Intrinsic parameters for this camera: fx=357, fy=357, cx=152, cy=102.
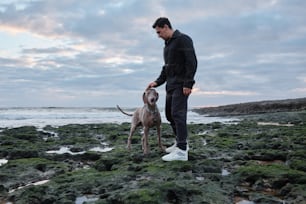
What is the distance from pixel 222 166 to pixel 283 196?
185 centimetres

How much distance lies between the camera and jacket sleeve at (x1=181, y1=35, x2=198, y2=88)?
6344mm

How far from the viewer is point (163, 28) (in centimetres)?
658

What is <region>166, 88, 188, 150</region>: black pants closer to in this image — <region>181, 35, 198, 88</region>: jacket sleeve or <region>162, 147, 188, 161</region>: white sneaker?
<region>162, 147, 188, 161</region>: white sneaker

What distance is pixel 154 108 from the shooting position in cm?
735

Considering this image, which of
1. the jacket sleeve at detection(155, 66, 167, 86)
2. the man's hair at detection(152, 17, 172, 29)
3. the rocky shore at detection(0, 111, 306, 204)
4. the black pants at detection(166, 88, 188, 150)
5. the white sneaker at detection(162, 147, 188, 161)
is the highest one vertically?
the man's hair at detection(152, 17, 172, 29)

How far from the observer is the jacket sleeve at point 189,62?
634 cm

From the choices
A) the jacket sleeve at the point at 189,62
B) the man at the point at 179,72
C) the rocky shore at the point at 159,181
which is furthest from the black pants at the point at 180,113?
the rocky shore at the point at 159,181

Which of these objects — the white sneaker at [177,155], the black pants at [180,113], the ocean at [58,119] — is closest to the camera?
the white sneaker at [177,155]

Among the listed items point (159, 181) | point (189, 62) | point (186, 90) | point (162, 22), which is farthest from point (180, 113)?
point (159, 181)

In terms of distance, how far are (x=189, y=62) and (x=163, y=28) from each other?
83cm

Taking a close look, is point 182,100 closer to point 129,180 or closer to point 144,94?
point 144,94

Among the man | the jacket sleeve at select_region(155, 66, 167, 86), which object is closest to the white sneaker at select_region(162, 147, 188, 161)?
the man

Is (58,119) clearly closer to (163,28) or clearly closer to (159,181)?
(163,28)

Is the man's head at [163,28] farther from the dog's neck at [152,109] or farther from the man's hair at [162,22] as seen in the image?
the dog's neck at [152,109]
